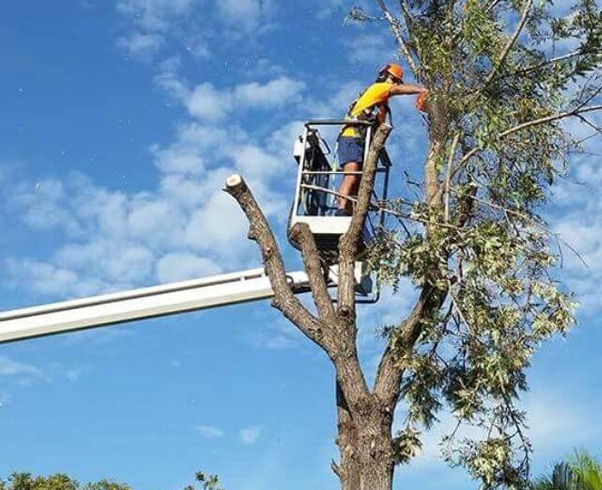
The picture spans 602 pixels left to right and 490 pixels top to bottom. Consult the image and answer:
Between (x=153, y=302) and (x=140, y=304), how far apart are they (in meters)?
0.14

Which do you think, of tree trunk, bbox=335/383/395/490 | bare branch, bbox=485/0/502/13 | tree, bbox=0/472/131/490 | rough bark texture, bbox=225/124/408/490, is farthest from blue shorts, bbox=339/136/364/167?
tree, bbox=0/472/131/490

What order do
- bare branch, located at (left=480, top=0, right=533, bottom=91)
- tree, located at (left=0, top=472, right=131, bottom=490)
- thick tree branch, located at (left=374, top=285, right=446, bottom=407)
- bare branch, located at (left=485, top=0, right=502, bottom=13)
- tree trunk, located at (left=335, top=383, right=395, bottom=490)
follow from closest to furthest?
tree trunk, located at (left=335, top=383, right=395, bottom=490) < thick tree branch, located at (left=374, top=285, right=446, bottom=407) < bare branch, located at (left=480, top=0, right=533, bottom=91) < bare branch, located at (left=485, top=0, right=502, bottom=13) < tree, located at (left=0, top=472, right=131, bottom=490)

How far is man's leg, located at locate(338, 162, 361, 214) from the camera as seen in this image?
9508 millimetres

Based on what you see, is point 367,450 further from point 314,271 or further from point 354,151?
point 354,151

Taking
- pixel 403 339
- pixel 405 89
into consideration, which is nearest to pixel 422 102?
pixel 405 89

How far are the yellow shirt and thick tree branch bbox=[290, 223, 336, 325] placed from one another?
1.03 meters

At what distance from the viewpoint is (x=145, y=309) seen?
942cm

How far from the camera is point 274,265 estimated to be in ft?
30.0

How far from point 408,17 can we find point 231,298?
12.1 ft

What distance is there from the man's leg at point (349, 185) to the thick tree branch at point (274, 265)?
76 centimetres

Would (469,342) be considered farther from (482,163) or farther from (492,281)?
(482,163)

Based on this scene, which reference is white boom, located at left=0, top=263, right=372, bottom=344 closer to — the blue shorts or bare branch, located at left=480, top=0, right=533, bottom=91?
the blue shorts

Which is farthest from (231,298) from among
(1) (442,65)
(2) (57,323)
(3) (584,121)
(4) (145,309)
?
(3) (584,121)

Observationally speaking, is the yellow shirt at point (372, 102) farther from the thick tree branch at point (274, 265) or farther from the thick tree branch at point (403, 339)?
the thick tree branch at point (403, 339)
